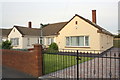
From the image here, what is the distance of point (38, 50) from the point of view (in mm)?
6891

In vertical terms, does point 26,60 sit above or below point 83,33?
below

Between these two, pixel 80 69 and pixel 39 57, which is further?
pixel 80 69

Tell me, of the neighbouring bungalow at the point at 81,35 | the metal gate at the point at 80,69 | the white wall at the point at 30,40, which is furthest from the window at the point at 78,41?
the white wall at the point at 30,40

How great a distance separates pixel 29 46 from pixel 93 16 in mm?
14441

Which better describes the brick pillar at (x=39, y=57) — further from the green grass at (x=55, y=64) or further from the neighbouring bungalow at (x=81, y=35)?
the neighbouring bungalow at (x=81, y=35)

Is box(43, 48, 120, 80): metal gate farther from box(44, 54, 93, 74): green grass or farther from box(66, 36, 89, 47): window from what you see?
box(66, 36, 89, 47): window

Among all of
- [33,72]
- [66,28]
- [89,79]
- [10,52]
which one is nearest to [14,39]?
[66,28]

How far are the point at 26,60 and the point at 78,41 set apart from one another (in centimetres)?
1124

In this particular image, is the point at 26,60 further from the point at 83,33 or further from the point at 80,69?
the point at 83,33

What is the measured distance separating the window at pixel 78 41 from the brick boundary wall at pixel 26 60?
10.5 meters

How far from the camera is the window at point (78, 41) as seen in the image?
17031mm

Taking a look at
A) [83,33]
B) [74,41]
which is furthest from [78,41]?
[83,33]

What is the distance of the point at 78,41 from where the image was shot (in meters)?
17.8

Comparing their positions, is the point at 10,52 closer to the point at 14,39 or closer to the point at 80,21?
the point at 80,21
